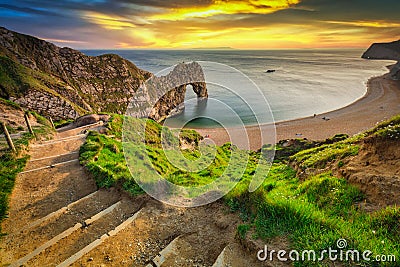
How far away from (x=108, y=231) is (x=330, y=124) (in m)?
49.4

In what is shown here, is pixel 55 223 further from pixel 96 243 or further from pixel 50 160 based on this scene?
pixel 50 160

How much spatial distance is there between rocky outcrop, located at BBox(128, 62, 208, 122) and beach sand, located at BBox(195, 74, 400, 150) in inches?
606

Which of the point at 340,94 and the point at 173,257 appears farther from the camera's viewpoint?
the point at 340,94

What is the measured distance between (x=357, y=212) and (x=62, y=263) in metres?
7.86

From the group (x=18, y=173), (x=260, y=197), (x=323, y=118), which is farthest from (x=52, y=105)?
(x=323, y=118)

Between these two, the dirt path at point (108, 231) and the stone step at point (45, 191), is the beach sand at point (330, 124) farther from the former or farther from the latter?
the dirt path at point (108, 231)

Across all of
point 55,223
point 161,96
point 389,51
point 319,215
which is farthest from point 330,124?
point 389,51

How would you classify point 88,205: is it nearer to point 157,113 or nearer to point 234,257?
point 234,257

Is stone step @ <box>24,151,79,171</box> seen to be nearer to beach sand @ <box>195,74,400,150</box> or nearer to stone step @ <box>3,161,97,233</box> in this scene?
stone step @ <box>3,161,97,233</box>

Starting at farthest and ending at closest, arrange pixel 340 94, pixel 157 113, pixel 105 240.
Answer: pixel 340 94
pixel 157 113
pixel 105 240

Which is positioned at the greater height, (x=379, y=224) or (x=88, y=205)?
(x=379, y=224)

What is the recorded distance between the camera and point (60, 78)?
47.9m

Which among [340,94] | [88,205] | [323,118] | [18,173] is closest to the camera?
[88,205]

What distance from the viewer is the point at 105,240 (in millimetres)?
6105
